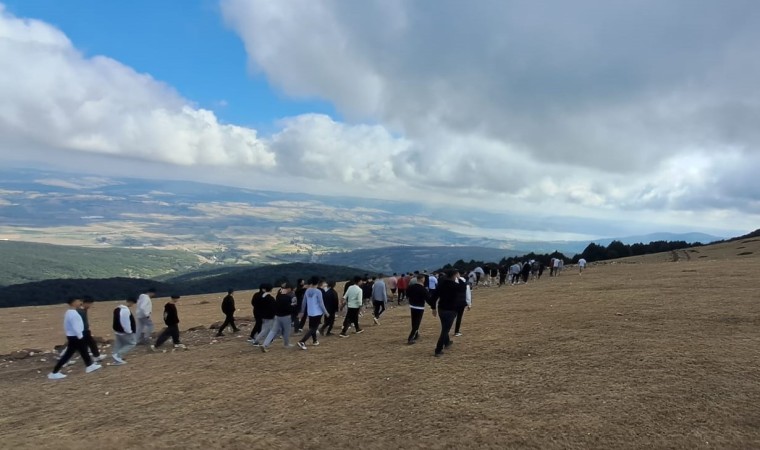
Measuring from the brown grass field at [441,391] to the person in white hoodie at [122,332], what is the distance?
54cm

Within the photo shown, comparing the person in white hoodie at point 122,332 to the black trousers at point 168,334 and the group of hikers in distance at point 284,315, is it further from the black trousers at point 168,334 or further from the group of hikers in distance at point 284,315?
the black trousers at point 168,334

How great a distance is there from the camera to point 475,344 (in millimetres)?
14000

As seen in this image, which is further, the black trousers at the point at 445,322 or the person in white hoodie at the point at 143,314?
the person in white hoodie at the point at 143,314

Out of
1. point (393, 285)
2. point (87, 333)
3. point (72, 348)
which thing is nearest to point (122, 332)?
point (87, 333)

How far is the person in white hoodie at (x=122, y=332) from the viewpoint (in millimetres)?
14078

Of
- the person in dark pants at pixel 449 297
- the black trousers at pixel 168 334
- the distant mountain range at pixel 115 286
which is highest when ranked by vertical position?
the person in dark pants at pixel 449 297

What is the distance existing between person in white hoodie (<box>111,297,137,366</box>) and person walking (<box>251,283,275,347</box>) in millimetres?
3764

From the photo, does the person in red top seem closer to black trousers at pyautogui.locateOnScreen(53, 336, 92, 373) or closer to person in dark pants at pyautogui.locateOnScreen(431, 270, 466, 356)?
person in dark pants at pyautogui.locateOnScreen(431, 270, 466, 356)

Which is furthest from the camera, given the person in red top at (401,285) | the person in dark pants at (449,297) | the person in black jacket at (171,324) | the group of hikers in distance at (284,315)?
the person in red top at (401,285)

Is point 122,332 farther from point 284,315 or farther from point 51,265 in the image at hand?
point 51,265

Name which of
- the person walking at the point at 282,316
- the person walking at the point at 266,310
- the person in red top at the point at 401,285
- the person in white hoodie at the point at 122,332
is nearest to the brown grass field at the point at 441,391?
the person walking at the point at 282,316

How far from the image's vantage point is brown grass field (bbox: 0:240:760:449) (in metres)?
8.33

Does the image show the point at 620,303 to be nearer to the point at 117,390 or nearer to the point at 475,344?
the point at 475,344

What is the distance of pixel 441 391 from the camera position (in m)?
10.3
